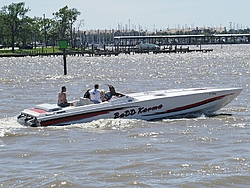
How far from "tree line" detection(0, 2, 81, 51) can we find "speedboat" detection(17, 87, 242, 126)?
114218mm

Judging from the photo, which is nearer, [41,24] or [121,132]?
[121,132]

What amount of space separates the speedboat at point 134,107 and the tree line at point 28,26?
4497 inches

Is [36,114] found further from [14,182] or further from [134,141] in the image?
[14,182]

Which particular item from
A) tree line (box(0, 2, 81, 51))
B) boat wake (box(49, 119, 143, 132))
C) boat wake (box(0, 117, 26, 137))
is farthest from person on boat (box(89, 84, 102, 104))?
tree line (box(0, 2, 81, 51))

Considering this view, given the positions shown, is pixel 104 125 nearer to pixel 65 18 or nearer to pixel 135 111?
pixel 135 111

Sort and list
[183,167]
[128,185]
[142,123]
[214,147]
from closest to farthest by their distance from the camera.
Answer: [128,185], [183,167], [214,147], [142,123]

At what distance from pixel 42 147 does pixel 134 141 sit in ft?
8.15

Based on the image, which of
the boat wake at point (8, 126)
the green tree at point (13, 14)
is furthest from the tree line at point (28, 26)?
the boat wake at point (8, 126)

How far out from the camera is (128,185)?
481 inches

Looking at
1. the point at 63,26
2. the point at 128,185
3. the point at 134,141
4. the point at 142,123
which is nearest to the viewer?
the point at 128,185

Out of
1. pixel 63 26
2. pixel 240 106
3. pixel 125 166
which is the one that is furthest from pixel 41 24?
pixel 125 166

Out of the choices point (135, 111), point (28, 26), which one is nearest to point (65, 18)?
point (28, 26)

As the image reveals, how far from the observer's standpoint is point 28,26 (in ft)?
455

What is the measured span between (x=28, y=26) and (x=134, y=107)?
401ft
